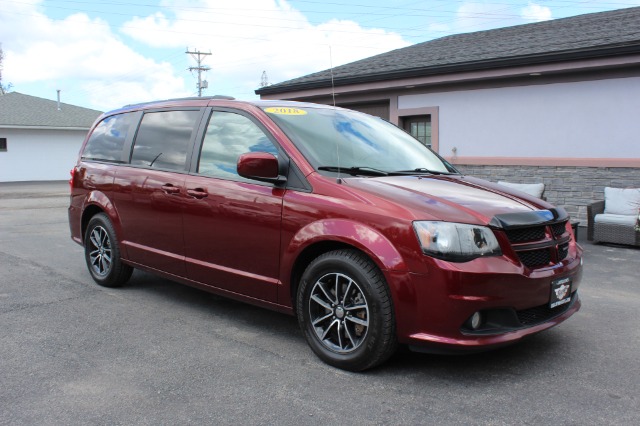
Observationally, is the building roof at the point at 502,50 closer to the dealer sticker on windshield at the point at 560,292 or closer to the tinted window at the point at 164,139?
the dealer sticker on windshield at the point at 560,292

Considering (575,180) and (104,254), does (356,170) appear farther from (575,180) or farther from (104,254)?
(575,180)

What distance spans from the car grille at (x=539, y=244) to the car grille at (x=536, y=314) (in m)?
0.27

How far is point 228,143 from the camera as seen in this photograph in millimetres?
4535

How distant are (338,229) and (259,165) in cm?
75

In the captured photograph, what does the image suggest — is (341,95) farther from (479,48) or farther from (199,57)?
(199,57)

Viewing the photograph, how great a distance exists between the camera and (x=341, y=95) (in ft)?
44.7

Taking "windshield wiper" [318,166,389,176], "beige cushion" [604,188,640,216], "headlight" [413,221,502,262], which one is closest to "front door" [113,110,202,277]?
"windshield wiper" [318,166,389,176]

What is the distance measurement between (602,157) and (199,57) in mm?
46045

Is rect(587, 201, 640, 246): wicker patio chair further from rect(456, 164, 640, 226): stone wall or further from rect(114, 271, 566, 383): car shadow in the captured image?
rect(114, 271, 566, 383): car shadow

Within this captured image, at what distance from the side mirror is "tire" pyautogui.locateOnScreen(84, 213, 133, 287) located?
226cm

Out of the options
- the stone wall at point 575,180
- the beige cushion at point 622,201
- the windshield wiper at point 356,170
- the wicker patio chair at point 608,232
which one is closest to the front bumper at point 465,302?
the windshield wiper at point 356,170

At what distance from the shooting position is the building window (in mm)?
12414

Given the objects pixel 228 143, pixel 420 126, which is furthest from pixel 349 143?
pixel 420 126

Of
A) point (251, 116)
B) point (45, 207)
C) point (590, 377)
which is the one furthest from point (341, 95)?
point (590, 377)
